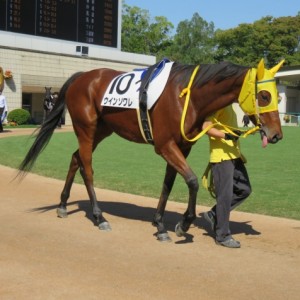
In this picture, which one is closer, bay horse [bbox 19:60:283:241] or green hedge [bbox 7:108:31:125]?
bay horse [bbox 19:60:283:241]

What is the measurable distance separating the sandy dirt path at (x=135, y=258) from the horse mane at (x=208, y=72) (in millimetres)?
1677

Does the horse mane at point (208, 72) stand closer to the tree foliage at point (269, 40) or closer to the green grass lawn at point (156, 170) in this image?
the green grass lawn at point (156, 170)

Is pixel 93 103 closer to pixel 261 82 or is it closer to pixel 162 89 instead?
pixel 162 89

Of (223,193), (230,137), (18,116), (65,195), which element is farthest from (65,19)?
(223,193)

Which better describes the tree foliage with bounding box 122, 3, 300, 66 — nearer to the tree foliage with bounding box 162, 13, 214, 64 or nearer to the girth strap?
the tree foliage with bounding box 162, 13, 214, 64

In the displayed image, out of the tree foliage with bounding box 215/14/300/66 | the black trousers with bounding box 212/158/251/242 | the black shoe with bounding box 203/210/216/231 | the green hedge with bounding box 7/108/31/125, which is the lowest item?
the green hedge with bounding box 7/108/31/125

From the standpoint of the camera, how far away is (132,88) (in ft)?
18.9

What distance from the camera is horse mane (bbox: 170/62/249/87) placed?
16.7ft

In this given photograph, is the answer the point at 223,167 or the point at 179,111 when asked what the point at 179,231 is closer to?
the point at 223,167

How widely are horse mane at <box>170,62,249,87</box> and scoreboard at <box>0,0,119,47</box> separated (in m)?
22.2

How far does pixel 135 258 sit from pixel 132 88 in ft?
6.38

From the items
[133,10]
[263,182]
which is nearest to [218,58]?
[133,10]

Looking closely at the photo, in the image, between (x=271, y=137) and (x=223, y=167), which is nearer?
(x=271, y=137)

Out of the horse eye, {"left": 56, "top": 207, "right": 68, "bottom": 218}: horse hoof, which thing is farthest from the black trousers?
{"left": 56, "top": 207, "right": 68, "bottom": 218}: horse hoof
